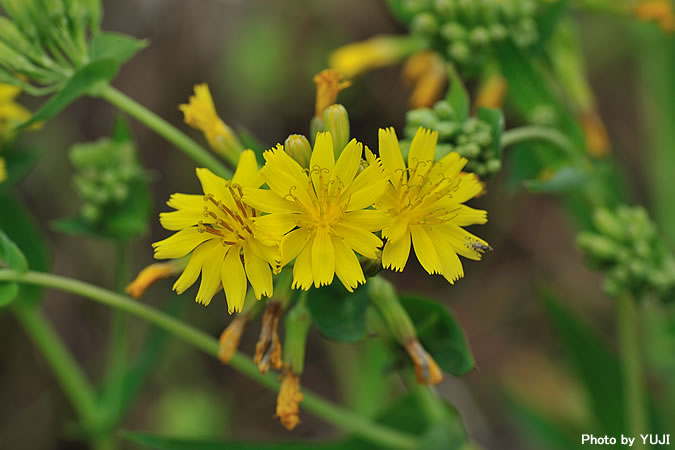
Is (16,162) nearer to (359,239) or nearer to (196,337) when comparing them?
(196,337)

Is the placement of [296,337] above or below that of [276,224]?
below

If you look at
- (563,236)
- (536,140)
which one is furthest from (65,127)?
(563,236)

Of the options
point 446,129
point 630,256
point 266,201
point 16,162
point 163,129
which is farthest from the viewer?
point 16,162

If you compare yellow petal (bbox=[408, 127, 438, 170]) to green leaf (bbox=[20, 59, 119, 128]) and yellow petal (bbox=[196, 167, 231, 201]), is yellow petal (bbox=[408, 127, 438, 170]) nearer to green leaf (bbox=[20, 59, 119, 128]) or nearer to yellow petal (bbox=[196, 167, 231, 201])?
yellow petal (bbox=[196, 167, 231, 201])

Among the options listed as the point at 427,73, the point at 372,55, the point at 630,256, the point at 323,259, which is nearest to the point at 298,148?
the point at 323,259

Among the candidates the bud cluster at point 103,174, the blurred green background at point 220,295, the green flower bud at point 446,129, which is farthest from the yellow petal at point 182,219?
the blurred green background at point 220,295

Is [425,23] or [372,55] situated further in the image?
[372,55]

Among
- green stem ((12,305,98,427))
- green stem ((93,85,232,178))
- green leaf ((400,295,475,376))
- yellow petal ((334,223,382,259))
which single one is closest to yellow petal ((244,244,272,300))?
yellow petal ((334,223,382,259))
